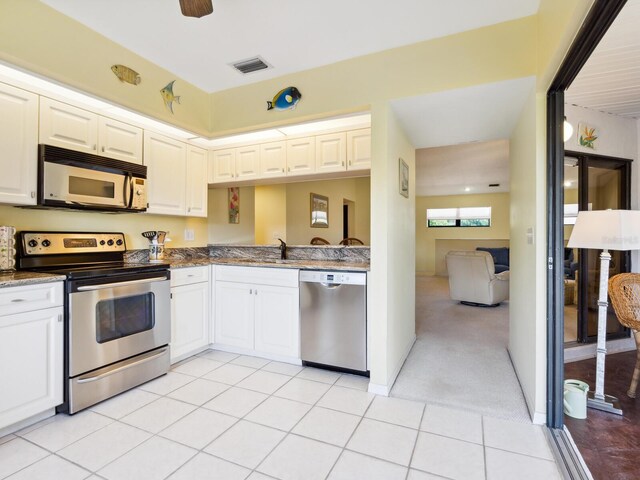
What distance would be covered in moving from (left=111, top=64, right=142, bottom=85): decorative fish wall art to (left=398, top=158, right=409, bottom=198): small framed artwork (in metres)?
2.21

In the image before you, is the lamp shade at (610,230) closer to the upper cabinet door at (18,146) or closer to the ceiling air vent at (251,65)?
the ceiling air vent at (251,65)

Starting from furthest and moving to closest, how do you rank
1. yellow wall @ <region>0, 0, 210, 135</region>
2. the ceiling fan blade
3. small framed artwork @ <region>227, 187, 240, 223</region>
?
1. small framed artwork @ <region>227, 187, 240, 223</region>
2. yellow wall @ <region>0, 0, 210, 135</region>
3. the ceiling fan blade

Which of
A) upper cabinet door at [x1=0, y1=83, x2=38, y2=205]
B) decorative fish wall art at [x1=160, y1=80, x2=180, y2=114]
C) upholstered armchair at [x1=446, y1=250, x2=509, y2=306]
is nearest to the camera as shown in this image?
upper cabinet door at [x1=0, y1=83, x2=38, y2=205]

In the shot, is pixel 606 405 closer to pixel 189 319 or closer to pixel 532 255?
pixel 532 255

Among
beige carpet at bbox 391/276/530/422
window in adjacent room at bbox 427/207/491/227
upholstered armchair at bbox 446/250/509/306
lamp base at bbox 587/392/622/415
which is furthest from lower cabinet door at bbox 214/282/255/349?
window in adjacent room at bbox 427/207/491/227

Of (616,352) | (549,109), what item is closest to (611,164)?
(616,352)

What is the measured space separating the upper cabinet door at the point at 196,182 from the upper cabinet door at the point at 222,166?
8 cm

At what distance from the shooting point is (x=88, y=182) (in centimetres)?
239

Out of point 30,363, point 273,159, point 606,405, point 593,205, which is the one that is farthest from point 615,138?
point 30,363

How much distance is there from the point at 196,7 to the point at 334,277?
6.16ft

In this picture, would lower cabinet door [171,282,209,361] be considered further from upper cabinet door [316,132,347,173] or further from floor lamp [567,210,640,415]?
floor lamp [567,210,640,415]

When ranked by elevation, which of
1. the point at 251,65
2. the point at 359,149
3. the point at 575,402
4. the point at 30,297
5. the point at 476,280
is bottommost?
the point at 575,402

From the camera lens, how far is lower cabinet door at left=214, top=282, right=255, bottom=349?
296 cm

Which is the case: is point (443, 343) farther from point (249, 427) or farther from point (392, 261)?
point (249, 427)
